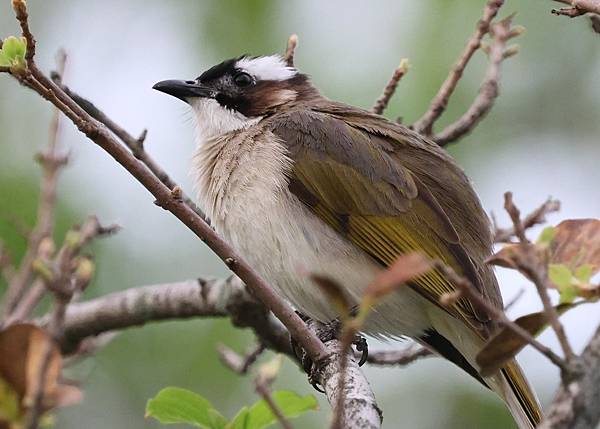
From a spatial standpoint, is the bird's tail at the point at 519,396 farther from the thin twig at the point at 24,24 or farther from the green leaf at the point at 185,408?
the thin twig at the point at 24,24

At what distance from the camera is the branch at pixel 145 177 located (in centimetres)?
253

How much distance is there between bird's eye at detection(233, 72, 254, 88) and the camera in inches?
202

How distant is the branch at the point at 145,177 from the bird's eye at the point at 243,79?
2386 mm

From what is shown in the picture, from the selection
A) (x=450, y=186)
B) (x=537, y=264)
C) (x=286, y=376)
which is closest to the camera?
(x=537, y=264)

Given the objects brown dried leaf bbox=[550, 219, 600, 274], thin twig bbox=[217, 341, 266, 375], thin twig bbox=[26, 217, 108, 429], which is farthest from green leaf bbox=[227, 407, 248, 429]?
thin twig bbox=[217, 341, 266, 375]

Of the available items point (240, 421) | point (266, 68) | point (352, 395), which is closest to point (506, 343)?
point (352, 395)

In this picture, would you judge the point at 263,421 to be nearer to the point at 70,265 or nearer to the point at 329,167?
the point at 70,265

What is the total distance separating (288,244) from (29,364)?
6.89 ft

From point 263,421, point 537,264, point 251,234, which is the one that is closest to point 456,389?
point 251,234

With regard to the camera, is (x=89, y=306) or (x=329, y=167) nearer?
(x=329, y=167)

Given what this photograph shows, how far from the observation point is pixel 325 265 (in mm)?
4094

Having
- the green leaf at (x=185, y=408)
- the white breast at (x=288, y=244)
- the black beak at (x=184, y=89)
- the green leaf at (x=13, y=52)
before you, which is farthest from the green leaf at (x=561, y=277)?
the black beak at (x=184, y=89)

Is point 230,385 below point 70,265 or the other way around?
below

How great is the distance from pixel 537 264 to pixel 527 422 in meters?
1.94
